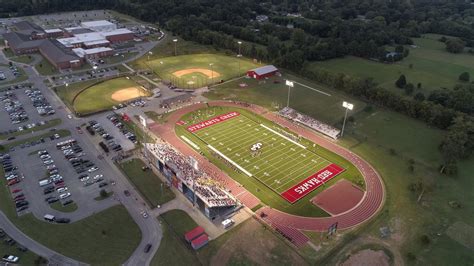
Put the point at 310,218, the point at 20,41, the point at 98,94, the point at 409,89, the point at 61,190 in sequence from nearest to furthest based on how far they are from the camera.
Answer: the point at 310,218, the point at 61,190, the point at 98,94, the point at 409,89, the point at 20,41

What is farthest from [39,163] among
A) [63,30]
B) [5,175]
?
[63,30]

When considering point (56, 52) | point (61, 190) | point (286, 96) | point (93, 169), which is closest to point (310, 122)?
point (286, 96)

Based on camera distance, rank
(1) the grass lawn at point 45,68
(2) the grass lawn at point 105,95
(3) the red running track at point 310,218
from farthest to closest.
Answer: (1) the grass lawn at point 45,68 < (2) the grass lawn at point 105,95 < (3) the red running track at point 310,218

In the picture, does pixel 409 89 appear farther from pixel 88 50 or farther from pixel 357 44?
pixel 88 50

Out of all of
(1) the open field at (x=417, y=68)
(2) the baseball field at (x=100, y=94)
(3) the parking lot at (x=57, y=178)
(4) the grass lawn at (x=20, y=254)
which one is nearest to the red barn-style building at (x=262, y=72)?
(1) the open field at (x=417, y=68)

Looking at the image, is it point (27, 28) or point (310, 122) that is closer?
point (310, 122)

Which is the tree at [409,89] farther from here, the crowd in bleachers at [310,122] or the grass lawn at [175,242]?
the grass lawn at [175,242]

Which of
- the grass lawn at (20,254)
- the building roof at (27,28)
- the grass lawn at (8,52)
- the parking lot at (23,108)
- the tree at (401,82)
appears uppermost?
the building roof at (27,28)
